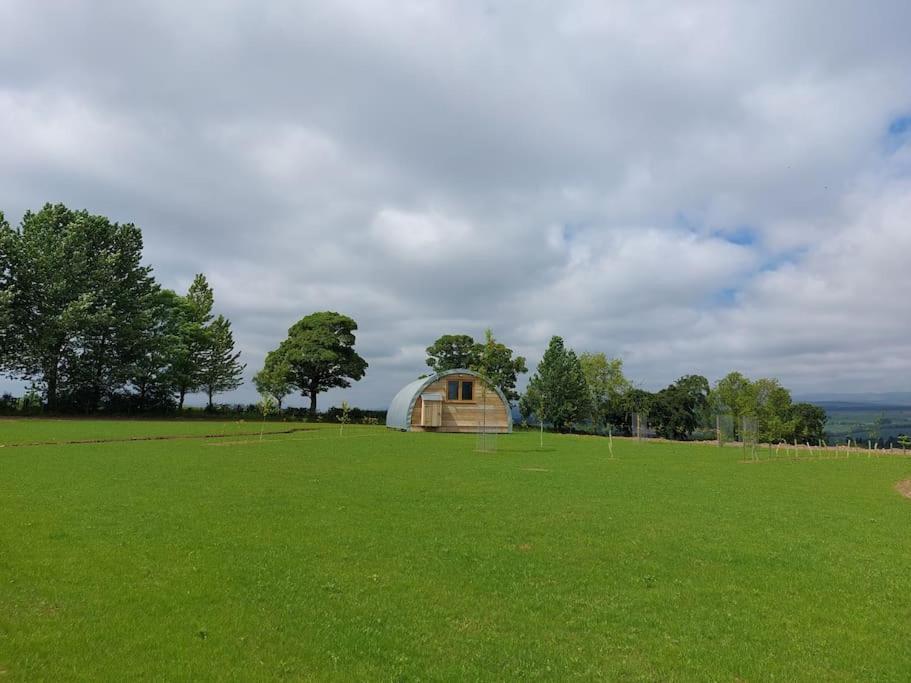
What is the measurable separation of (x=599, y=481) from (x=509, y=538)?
919 centimetres

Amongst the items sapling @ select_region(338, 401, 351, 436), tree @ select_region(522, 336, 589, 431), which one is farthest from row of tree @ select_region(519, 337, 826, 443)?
sapling @ select_region(338, 401, 351, 436)

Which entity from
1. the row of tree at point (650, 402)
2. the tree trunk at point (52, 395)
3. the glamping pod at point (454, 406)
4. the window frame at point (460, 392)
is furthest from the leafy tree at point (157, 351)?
the row of tree at point (650, 402)

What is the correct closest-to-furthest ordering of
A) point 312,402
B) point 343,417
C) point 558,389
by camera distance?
point 343,417, point 558,389, point 312,402

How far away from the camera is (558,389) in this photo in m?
65.6

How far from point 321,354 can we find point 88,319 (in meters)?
23.7

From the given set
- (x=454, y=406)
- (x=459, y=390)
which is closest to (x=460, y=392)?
(x=459, y=390)

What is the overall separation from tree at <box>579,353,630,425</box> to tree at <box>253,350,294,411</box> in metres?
35.9

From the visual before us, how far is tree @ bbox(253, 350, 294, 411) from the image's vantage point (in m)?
68.4

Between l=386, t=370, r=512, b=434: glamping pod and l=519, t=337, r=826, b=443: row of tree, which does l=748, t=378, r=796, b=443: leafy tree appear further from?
l=386, t=370, r=512, b=434: glamping pod

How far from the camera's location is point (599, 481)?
19.4m

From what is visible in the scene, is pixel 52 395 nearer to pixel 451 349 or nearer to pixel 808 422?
pixel 451 349

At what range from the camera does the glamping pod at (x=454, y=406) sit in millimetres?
50688

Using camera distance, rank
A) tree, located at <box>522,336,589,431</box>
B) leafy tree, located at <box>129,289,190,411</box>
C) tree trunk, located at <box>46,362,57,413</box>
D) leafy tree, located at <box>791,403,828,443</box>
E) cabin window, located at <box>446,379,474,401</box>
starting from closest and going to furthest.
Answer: cabin window, located at <box>446,379,474,401</box> < leafy tree, located at <box>791,403,828,443</box> < tree trunk, located at <box>46,362,57,413</box> < leafy tree, located at <box>129,289,190,411</box> < tree, located at <box>522,336,589,431</box>

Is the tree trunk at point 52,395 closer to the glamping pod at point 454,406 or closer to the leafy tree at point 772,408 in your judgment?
the glamping pod at point 454,406
